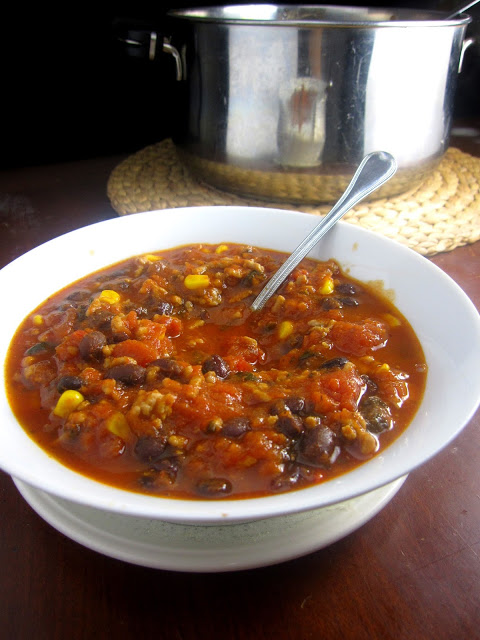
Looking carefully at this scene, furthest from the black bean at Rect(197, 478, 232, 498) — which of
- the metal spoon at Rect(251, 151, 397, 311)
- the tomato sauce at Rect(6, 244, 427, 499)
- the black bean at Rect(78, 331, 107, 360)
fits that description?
the metal spoon at Rect(251, 151, 397, 311)

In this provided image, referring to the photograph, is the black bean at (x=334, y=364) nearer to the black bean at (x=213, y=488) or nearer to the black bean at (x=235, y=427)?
the black bean at (x=235, y=427)

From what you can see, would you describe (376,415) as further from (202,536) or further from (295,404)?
(202,536)

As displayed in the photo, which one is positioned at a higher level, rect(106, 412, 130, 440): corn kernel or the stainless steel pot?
the stainless steel pot

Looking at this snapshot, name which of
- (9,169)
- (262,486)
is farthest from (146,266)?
(9,169)

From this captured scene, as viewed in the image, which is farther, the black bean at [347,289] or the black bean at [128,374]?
the black bean at [347,289]

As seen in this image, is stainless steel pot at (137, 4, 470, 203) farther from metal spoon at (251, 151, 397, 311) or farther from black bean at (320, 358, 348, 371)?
black bean at (320, 358, 348, 371)

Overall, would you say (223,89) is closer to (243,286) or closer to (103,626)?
(243,286)

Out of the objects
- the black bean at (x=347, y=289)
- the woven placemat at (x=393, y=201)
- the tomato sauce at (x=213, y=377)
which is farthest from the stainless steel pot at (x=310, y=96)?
the black bean at (x=347, y=289)
